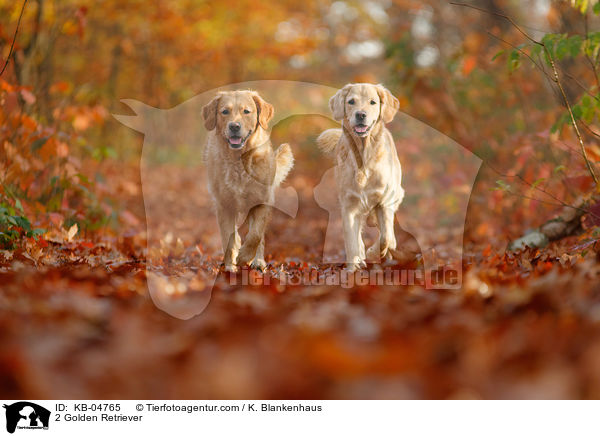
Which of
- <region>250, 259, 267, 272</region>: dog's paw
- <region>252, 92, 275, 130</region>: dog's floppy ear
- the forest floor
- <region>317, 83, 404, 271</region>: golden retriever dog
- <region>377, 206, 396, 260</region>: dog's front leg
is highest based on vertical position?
<region>252, 92, 275, 130</region>: dog's floppy ear

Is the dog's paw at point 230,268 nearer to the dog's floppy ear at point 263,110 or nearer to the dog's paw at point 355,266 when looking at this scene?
the dog's paw at point 355,266

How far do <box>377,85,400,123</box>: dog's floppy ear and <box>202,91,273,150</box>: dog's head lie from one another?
860 millimetres

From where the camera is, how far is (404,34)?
9156mm

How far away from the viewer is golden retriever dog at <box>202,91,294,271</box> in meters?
4.46

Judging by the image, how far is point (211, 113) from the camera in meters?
4.51

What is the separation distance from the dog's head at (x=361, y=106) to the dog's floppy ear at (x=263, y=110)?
1.55ft

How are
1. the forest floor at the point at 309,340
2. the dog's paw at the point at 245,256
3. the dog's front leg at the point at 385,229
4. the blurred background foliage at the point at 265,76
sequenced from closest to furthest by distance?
the forest floor at the point at 309,340 < the dog's paw at the point at 245,256 < the dog's front leg at the point at 385,229 < the blurred background foliage at the point at 265,76

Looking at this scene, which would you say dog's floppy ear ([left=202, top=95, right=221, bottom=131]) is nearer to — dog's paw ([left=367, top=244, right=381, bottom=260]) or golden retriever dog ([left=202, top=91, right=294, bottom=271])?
golden retriever dog ([left=202, top=91, right=294, bottom=271])

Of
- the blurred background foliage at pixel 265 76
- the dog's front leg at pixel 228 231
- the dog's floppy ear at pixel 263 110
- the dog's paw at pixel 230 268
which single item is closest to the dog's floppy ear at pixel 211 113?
the dog's floppy ear at pixel 263 110

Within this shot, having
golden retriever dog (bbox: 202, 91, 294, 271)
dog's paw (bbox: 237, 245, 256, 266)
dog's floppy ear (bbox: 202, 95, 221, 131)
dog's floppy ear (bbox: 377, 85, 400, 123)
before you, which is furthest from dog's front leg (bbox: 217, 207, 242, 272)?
dog's floppy ear (bbox: 377, 85, 400, 123)
